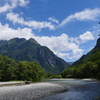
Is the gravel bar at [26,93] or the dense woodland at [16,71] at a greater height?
the dense woodland at [16,71]

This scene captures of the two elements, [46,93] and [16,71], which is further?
[16,71]

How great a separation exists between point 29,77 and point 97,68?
66.2m

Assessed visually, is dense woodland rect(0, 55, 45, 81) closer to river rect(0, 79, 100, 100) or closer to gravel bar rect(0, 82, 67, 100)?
river rect(0, 79, 100, 100)

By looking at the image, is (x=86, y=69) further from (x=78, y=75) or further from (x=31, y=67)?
(x=31, y=67)

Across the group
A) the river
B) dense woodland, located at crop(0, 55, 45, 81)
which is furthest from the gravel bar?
dense woodland, located at crop(0, 55, 45, 81)

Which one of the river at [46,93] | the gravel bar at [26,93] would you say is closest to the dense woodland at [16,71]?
the river at [46,93]

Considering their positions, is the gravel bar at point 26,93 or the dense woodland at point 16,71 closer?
the gravel bar at point 26,93

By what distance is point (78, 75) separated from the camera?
526ft

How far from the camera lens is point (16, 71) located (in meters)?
102

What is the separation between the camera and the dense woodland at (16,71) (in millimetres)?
95188

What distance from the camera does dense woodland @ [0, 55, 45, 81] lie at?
9519 cm

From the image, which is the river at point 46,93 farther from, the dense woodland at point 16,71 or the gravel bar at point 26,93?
the dense woodland at point 16,71

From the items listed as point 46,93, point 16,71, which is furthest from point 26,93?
point 16,71

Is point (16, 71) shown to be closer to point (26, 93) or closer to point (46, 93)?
point (26, 93)
